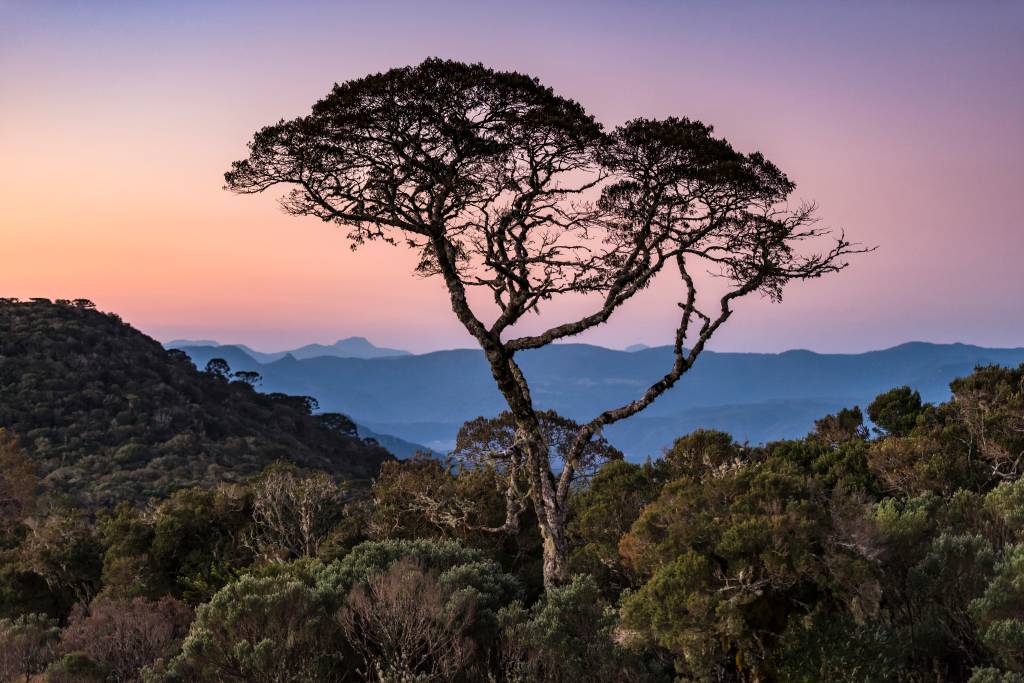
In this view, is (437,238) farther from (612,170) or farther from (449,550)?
(449,550)

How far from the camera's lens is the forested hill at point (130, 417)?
52281mm

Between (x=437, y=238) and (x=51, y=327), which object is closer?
(x=437, y=238)

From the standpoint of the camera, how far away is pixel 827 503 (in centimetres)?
855

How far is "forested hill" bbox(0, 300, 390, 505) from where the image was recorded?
52.3 meters

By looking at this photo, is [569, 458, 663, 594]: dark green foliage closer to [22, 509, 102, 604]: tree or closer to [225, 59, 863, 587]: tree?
[225, 59, 863, 587]: tree

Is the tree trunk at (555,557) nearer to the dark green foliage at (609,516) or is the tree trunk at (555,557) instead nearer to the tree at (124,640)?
the dark green foliage at (609,516)

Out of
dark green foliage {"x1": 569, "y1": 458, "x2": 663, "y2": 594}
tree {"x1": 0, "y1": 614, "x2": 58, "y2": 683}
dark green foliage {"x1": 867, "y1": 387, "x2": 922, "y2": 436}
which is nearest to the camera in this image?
tree {"x1": 0, "y1": 614, "x2": 58, "y2": 683}

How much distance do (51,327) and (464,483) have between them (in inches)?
2957

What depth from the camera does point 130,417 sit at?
6588cm

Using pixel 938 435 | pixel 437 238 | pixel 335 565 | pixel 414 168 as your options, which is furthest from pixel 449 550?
pixel 938 435

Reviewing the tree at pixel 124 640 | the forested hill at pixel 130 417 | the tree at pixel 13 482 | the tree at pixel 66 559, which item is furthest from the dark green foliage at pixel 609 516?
the forested hill at pixel 130 417

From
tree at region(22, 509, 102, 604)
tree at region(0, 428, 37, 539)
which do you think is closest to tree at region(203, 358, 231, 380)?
tree at region(0, 428, 37, 539)

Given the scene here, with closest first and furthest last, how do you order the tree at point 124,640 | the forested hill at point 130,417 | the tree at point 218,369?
1. the tree at point 124,640
2. the forested hill at point 130,417
3. the tree at point 218,369

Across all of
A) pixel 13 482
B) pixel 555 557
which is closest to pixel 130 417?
pixel 13 482
